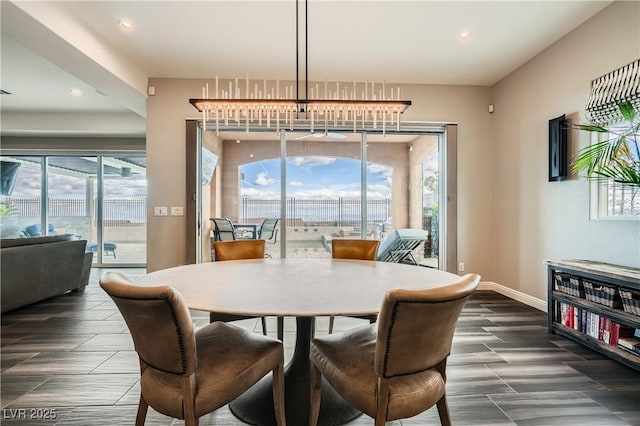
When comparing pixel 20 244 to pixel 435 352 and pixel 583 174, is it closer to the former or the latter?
pixel 435 352

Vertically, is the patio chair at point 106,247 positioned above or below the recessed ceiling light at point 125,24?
below

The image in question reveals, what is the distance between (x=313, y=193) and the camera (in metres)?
4.70

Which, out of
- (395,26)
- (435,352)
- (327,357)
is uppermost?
(395,26)

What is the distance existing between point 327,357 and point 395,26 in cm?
298

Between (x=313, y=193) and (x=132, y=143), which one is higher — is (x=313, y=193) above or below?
below

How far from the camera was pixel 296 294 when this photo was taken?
144 centimetres

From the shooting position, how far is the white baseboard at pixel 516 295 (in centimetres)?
351

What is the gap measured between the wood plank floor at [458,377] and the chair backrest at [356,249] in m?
0.81

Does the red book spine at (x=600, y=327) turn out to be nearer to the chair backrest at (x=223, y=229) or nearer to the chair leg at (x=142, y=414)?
the chair leg at (x=142, y=414)

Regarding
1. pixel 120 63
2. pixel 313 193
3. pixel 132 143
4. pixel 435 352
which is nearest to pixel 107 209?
pixel 132 143

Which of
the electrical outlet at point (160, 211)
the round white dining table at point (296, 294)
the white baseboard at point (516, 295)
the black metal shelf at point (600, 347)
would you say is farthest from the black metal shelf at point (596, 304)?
the electrical outlet at point (160, 211)

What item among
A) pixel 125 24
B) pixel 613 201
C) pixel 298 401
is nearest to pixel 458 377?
pixel 298 401

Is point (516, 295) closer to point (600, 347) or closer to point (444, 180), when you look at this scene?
point (600, 347)

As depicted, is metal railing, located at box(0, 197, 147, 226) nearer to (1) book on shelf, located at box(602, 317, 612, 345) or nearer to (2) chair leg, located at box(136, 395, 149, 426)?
(2) chair leg, located at box(136, 395, 149, 426)
